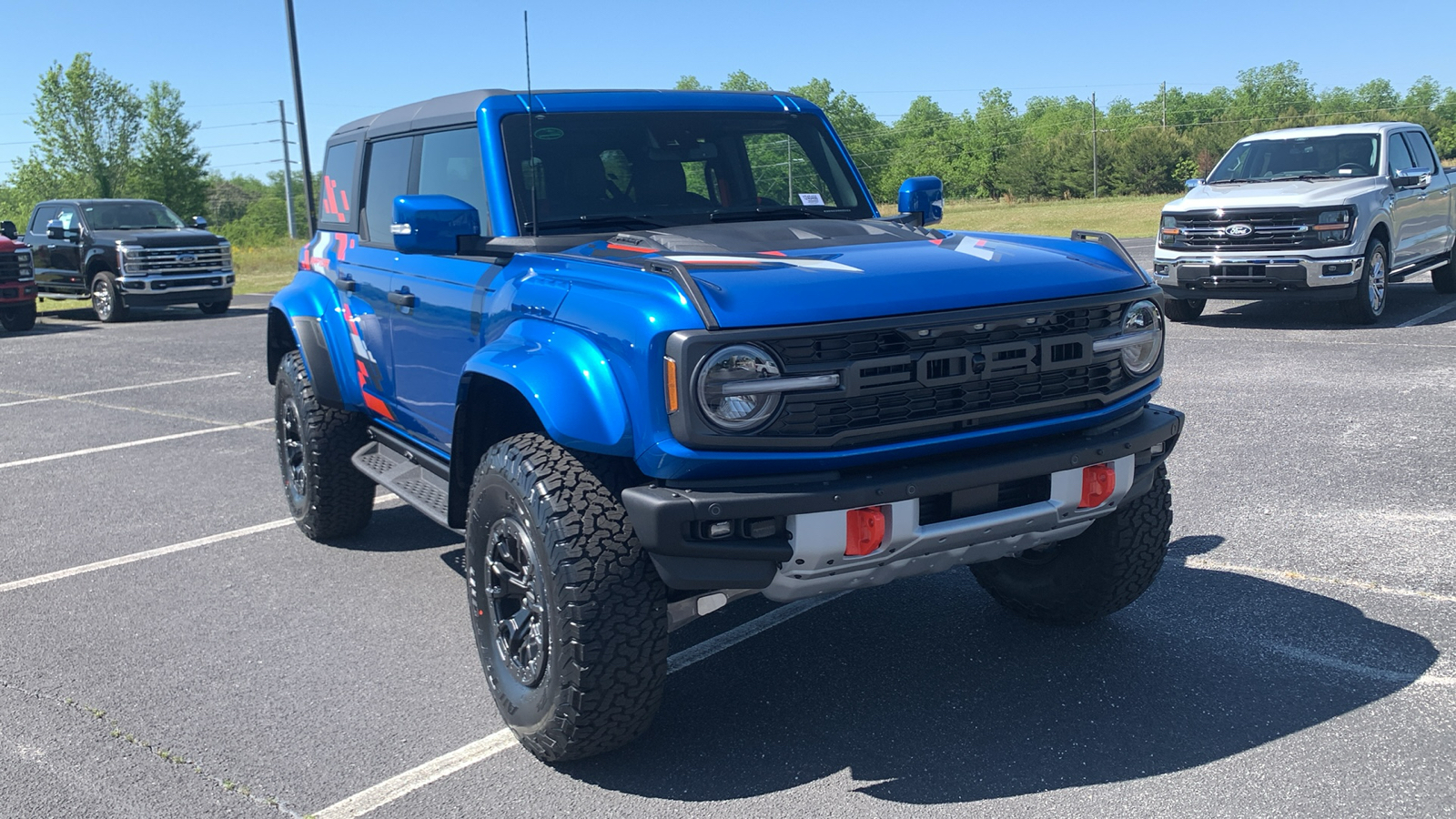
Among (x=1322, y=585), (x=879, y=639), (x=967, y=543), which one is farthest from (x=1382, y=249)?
(x=967, y=543)

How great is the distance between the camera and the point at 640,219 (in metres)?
4.42

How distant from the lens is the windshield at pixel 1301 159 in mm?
12398

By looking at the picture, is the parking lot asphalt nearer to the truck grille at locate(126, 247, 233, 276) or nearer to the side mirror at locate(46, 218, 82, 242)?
the truck grille at locate(126, 247, 233, 276)

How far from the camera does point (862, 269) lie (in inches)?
131

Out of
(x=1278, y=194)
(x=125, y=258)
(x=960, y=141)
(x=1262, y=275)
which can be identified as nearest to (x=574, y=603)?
(x=1262, y=275)

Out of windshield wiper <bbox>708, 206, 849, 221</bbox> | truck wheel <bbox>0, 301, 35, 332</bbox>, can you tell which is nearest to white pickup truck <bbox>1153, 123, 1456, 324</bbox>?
windshield wiper <bbox>708, 206, 849, 221</bbox>

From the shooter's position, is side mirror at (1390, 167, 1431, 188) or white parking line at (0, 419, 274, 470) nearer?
white parking line at (0, 419, 274, 470)

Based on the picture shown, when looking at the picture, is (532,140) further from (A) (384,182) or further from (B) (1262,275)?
(B) (1262,275)

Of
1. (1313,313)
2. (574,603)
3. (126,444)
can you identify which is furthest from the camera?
(1313,313)

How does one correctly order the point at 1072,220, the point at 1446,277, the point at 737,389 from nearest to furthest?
1. the point at 737,389
2. the point at 1446,277
3. the point at 1072,220

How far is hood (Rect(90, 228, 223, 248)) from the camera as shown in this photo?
63.3ft

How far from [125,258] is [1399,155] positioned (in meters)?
17.8

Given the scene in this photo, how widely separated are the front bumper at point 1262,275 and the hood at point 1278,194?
0.48 meters

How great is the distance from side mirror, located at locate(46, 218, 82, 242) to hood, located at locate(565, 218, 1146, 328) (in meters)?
19.1
